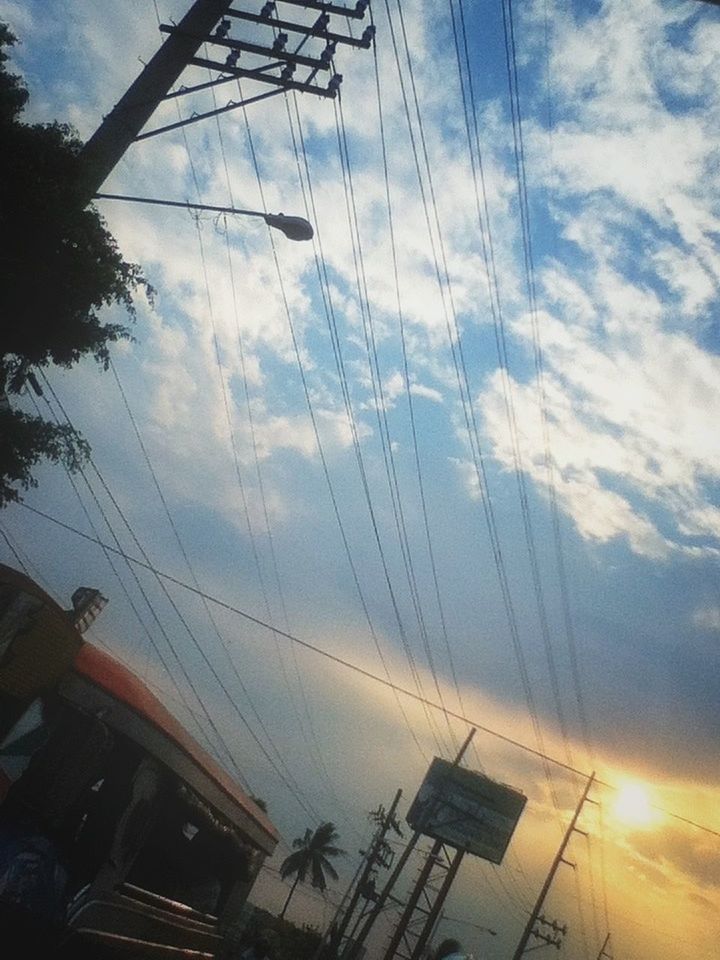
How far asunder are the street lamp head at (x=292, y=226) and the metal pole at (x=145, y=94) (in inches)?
108

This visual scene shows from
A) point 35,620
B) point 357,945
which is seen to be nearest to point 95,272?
point 35,620

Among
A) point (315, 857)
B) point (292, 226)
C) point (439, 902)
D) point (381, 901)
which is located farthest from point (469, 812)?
point (315, 857)

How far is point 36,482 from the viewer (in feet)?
32.3

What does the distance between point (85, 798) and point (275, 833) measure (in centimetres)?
600

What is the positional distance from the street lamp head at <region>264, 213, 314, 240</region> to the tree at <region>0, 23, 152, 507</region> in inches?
95.5

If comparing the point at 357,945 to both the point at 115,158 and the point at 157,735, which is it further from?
the point at 115,158

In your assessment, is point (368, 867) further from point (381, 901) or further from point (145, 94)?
point (145, 94)

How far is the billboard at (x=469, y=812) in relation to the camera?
27.5 m

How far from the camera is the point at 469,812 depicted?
28.1 meters

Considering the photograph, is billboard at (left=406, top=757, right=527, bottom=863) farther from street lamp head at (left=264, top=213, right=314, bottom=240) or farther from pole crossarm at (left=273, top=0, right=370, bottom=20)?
pole crossarm at (left=273, top=0, right=370, bottom=20)

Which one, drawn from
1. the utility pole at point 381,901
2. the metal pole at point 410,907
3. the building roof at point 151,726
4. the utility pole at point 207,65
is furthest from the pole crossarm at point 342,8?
the metal pole at point 410,907

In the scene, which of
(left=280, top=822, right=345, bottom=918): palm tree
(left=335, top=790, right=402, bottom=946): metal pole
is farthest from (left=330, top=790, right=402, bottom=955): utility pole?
(left=280, top=822, right=345, bottom=918): palm tree

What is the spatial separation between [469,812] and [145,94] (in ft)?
102

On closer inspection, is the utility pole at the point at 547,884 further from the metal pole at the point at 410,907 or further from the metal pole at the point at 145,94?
the metal pole at the point at 145,94
